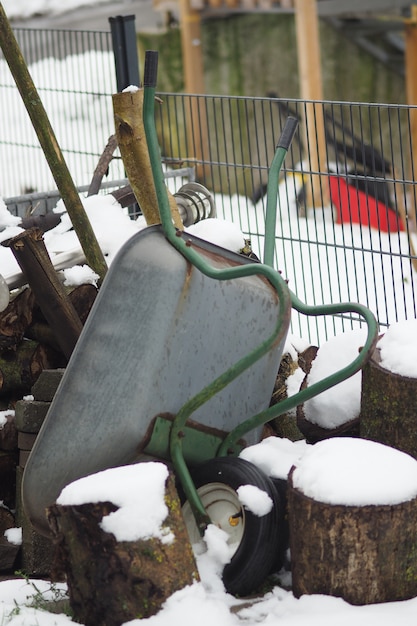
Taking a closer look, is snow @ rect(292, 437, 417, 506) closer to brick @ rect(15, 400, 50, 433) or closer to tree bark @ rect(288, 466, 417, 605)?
tree bark @ rect(288, 466, 417, 605)

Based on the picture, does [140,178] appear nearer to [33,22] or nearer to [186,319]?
[186,319]

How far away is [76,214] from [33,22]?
938cm

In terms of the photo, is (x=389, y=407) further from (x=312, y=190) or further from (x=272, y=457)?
(x=312, y=190)

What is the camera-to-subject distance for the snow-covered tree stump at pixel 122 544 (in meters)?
2.49

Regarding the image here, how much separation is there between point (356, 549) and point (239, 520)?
409mm

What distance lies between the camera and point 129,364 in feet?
9.46

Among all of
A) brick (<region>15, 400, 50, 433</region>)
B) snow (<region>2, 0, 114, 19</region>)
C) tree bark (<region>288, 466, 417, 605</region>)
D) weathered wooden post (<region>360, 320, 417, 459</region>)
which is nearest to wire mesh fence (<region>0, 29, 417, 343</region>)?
weathered wooden post (<region>360, 320, 417, 459</region>)

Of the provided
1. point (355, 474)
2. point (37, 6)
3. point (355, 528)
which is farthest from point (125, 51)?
point (37, 6)

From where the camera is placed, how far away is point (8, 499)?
12.0 ft

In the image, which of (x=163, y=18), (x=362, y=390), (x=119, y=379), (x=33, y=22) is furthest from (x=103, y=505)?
(x=33, y=22)

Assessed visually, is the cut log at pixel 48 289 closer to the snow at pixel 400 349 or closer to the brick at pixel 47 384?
the brick at pixel 47 384

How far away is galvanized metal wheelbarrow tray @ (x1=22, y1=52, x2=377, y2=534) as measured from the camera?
2.87 meters

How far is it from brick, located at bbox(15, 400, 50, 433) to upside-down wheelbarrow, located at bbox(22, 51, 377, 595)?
0.46 metres

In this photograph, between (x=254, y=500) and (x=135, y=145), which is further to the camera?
(x=135, y=145)
